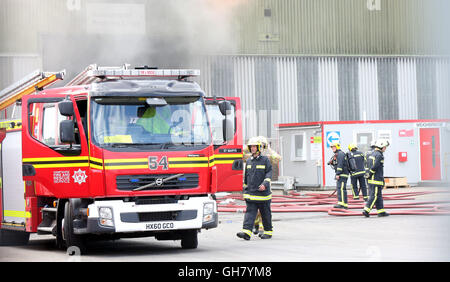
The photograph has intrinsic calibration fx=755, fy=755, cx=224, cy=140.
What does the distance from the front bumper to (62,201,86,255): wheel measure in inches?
11.7

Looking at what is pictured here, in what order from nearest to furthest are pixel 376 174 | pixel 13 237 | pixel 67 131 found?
pixel 67 131, pixel 13 237, pixel 376 174

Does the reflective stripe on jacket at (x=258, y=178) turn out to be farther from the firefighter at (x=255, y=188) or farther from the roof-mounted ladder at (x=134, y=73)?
the roof-mounted ladder at (x=134, y=73)

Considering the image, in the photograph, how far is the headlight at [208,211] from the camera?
10289 millimetres

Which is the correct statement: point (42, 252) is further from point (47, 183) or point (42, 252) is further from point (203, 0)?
point (203, 0)

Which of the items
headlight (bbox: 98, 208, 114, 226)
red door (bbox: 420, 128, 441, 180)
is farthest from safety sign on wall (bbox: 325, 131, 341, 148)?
headlight (bbox: 98, 208, 114, 226)

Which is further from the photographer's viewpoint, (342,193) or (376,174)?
(342,193)

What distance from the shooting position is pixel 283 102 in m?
34.9

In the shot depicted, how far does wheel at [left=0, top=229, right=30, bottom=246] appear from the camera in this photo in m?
12.6

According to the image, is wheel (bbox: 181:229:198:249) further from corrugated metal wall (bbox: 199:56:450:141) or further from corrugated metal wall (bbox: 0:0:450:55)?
corrugated metal wall (bbox: 199:56:450:141)

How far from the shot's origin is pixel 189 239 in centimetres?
1108

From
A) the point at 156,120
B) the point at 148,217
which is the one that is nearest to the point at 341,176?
the point at 156,120

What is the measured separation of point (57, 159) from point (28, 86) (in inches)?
164

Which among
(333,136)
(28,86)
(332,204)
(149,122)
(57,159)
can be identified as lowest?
(332,204)

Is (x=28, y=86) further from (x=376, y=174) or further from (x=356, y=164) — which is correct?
(x=356, y=164)
